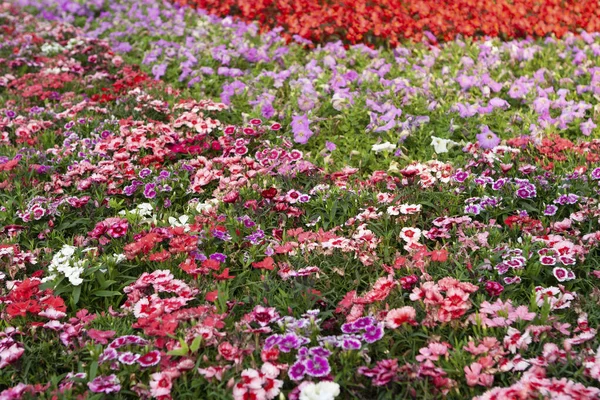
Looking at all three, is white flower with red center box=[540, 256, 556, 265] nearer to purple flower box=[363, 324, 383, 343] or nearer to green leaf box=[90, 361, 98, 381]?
purple flower box=[363, 324, 383, 343]

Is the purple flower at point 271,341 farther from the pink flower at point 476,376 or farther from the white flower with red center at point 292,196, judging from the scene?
the white flower with red center at point 292,196

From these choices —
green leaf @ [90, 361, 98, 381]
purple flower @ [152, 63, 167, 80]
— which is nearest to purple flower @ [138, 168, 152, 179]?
green leaf @ [90, 361, 98, 381]

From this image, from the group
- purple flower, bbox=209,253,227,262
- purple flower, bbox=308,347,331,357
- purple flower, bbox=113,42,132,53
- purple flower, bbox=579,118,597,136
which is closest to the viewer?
purple flower, bbox=308,347,331,357

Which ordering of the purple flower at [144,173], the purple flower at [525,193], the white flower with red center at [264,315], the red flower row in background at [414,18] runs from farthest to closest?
the red flower row in background at [414,18]
the purple flower at [144,173]
the purple flower at [525,193]
the white flower with red center at [264,315]

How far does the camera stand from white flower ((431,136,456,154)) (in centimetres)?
490

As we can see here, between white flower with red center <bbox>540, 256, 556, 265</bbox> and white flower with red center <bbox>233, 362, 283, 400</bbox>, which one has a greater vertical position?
white flower with red center <bbox>540, 256, 556, 265</bbox>

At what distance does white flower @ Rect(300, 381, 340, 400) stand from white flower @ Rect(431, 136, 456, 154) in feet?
9.08

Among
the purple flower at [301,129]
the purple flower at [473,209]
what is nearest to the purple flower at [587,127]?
the purple flower at [473,209]

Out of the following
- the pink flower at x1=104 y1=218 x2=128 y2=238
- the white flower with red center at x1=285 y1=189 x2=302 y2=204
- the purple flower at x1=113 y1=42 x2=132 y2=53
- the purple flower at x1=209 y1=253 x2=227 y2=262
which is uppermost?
the white flower with red center at x1=285 y1=189 x2=302 y2=204

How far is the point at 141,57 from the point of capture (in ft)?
25.2

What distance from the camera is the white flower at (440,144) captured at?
16.1 ft

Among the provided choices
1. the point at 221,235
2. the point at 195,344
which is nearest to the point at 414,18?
the point at 221,235

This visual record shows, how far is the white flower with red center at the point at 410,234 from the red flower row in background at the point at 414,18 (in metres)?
4.28

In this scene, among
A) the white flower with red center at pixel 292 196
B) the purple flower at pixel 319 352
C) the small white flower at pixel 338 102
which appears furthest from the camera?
the small white flower at pixel 338 102
